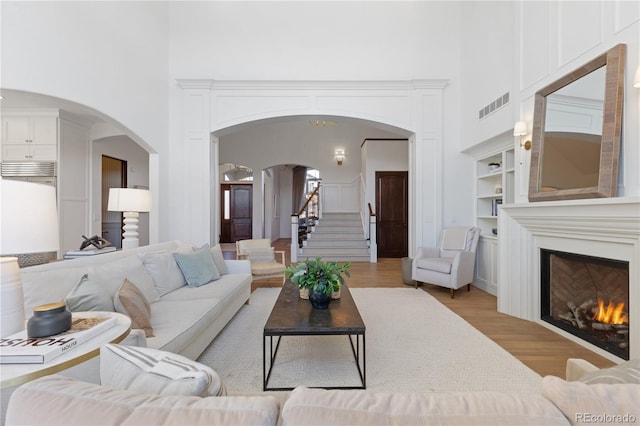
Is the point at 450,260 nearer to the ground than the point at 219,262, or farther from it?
nearer to the ground

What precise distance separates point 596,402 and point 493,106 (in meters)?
4.59

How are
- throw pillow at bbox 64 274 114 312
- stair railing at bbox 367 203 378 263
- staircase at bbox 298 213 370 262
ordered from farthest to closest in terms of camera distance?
1. staircase at bbox 298 213 370 262
2. stair railing at bbox 367 203 378 263
3. throw pillow at bbox 64 274 114 312

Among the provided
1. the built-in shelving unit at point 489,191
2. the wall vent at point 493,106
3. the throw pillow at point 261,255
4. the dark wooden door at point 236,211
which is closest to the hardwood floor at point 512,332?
the throw pillow at point 261,255

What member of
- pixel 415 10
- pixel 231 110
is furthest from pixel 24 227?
pixel 415 10

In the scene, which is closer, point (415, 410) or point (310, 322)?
point (415, 410)

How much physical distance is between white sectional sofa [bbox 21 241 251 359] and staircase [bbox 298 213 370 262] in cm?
400

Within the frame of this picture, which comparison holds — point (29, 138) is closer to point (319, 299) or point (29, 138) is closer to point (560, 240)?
point (319, 299)

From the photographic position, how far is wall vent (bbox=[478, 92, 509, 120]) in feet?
13.7

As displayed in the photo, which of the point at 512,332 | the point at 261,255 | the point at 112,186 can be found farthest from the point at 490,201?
the point at 112,186

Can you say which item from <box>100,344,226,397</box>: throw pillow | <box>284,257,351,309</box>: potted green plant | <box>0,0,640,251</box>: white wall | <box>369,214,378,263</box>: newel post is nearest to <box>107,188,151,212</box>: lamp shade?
<box>0,0,640,251</box>: white wall

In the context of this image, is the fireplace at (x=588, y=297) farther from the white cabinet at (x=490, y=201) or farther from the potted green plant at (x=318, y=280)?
the potted green plant at (x=318, y=280)

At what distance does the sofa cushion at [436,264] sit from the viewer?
465 centimetres

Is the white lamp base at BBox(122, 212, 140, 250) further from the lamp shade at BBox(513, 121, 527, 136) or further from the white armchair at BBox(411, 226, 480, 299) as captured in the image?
the lamp shade at BBox(513, 121, 527, 136)

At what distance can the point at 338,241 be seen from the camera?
26.8 ft
